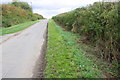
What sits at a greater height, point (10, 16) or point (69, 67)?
point (10, 16)

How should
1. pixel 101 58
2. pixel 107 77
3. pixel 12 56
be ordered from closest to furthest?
pixel 107 77 → pixel 101 58 → pixel 12 56

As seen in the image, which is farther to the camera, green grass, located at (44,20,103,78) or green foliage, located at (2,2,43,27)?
green foliage, located at (2,2,43,27)

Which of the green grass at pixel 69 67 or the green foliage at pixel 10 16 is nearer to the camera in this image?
the green grass at pixel 69 67

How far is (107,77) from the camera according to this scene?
17.0 feet

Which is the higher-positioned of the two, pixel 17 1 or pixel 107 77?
pixel 17 1

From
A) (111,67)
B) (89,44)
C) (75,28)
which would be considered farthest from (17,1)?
(111,67)

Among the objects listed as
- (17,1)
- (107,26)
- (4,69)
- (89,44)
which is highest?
(17,1)

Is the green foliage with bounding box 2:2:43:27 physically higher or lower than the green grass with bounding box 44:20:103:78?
higher

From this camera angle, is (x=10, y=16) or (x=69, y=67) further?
(x=10, y=16)

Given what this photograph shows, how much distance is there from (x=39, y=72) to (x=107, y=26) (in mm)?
2812

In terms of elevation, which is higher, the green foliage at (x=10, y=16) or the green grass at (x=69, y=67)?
the green foliage at (x=10, y=16)

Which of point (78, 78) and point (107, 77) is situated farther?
point (107, 77)

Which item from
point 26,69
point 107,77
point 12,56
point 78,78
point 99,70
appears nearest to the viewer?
point 78,78

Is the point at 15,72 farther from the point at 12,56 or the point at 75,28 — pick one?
the point at 75,28
